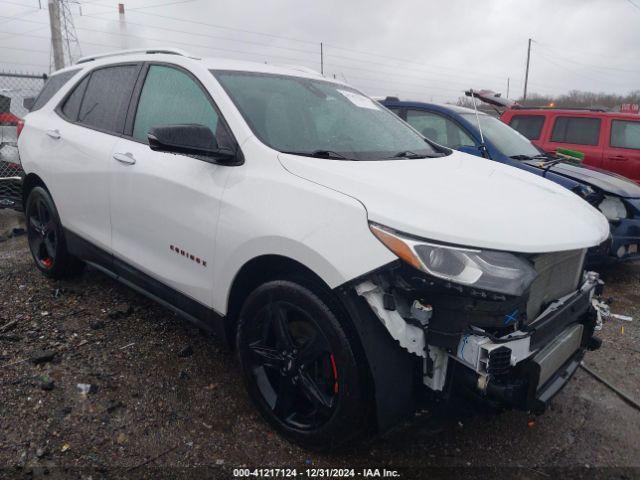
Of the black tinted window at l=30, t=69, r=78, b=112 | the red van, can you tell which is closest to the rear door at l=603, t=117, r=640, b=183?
the red van

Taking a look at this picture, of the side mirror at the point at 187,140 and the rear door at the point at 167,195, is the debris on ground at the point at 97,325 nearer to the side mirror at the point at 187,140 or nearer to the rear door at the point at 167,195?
the rear door at the point at 167,195

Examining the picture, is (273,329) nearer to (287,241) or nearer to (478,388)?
(287,241)

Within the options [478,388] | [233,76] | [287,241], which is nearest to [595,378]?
[478,388]

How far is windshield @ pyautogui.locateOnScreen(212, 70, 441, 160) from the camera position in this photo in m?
2.54

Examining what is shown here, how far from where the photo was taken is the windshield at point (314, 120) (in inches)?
100

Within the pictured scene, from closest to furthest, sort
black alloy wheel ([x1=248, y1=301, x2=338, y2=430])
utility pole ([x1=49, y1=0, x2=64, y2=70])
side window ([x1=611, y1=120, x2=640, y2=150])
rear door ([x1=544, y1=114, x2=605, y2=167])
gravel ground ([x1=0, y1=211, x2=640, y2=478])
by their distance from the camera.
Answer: black alloy wheel ([x1=248, y1=301, x2=338, y2=430])
gravel ground ([x1=0, y1=211, x2=640, y2=478])
side window ([x1=611, y1=120, x2=640, y2=150])
rear door ([x1=544, y1=114, x2=605, y2=167])
utility pole ([x1=49, y1=0, x2=64, y2=70])

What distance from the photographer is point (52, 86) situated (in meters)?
4.11

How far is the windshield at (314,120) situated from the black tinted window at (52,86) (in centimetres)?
195

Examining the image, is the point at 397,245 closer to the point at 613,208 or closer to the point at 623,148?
the point at 613,208

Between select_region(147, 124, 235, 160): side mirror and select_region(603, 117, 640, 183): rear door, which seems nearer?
select_region(147, 124, 235, 160): side mirror

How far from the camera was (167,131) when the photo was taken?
2.35 meters

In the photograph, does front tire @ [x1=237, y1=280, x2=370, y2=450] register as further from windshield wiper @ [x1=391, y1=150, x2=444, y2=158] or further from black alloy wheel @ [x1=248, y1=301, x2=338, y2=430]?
windshield wiper @ [x1=391, y1=150, x2=444, y2=158]

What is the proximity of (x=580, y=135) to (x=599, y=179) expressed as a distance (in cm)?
305

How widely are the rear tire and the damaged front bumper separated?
116 inches
